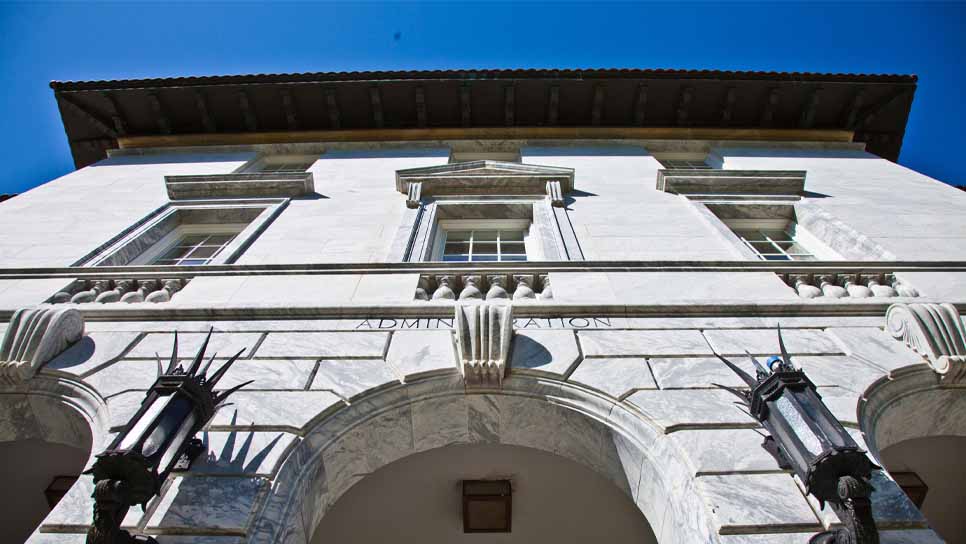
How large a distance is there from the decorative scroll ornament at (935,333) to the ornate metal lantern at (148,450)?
688cm

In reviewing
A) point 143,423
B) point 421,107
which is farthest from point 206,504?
point 421,107

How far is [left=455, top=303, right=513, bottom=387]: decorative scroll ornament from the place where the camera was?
5297 millimetres

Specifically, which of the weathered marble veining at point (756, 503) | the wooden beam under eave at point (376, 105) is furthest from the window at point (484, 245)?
the wooden beam under eave at point (376, 105)

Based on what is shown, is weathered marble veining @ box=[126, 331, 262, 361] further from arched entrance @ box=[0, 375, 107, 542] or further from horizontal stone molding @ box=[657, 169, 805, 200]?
horizontal stone molding @ box=[657, 169, 805, 200]

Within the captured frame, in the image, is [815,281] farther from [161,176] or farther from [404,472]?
[161,176]

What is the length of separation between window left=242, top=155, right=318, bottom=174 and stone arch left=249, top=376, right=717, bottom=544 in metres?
10.5

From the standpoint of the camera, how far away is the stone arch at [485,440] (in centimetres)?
438

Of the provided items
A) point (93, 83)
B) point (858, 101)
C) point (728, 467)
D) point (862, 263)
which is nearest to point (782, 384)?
point (728, 467)

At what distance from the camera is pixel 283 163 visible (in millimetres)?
14805

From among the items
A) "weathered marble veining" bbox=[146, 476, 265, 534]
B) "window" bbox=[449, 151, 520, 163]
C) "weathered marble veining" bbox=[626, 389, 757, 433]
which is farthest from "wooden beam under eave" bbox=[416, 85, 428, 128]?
"weathered marble veining" bbox=[146, 476, 265, 534]

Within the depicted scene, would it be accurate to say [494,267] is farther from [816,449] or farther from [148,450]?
[148,450]

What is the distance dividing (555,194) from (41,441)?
8.45 meters

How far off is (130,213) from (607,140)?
Result: 1155 centimetres

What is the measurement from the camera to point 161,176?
12805mm
